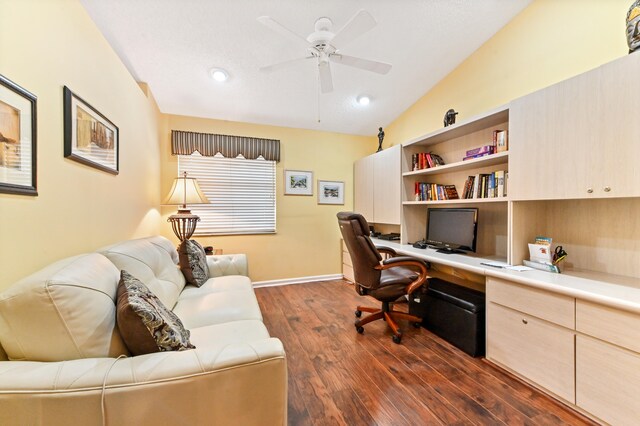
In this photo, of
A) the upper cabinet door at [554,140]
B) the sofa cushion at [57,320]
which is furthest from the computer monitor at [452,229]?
the sofa cushion at [57,320]

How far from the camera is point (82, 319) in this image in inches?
34.7

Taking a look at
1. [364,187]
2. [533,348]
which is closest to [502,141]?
[533,348]

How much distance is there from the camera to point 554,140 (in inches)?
67.0

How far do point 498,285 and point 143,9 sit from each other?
3401 mm

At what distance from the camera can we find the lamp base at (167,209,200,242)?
2.76m

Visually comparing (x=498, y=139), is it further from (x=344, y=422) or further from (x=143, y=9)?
(x=143, y=9)

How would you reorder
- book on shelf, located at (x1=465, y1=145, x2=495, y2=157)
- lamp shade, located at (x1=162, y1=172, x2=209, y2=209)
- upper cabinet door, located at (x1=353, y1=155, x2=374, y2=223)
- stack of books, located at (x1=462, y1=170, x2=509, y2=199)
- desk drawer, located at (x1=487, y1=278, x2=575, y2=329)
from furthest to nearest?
upper cabinet door, located at (x1=353, y1=155, x2=374, y2=223), lamp shade, located at (x1=162, y1=172, x2=209, y2=209), book on shelf, located at (x1=465, y1=145, x2=495, y2=157), stack of books, located at (x1=462, y1=170, x2=509, y2=199), desk drawer, located at (x1=487, y1=278, x2=575, y2=329)

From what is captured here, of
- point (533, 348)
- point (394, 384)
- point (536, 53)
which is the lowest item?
point (394, 384)

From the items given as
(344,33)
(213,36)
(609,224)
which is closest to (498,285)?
(609,224)

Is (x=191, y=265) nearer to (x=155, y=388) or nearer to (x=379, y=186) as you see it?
(x=155, y=388)

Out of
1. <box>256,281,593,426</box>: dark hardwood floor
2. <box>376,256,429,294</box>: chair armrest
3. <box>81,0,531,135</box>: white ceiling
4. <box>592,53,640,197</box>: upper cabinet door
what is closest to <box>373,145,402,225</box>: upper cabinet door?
<box>81,0,531,135</box>: white ceiling

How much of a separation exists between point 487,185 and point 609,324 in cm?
133

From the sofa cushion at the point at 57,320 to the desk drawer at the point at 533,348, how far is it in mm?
2236

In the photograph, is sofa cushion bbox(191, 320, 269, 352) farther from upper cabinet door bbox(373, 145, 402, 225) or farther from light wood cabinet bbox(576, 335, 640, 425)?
upper cabinet door bbox(373, 145, 402, 225)
